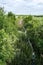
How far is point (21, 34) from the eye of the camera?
25266 millimetres

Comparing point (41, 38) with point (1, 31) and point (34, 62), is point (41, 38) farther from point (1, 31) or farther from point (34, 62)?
point (1, 31)

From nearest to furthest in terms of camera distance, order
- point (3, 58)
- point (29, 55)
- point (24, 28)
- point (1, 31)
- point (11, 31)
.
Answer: point (3, 58) < point (1, 31) < point (29, 55) < point (11, 31) < point (24, 28)

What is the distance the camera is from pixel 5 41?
21562 millimetres

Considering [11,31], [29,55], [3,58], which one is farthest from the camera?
[11,31]

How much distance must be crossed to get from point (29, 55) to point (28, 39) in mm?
1873

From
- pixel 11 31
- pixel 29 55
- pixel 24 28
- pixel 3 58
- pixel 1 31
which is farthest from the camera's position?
pixel 24 28

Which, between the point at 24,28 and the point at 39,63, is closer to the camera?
the point at 39,63

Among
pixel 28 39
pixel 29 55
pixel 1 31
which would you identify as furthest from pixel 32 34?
pixel 1 31

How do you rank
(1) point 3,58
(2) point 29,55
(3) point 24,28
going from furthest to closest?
(3) point 24,28 → (2) point 29,55 → (1) point 3,58

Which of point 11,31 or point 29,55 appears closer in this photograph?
point 29,55

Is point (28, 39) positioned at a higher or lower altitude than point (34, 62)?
higher

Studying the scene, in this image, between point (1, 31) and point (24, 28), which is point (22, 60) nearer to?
→ point (1, 31)

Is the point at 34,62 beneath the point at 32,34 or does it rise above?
beneath

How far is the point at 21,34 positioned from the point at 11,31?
2.83ft
